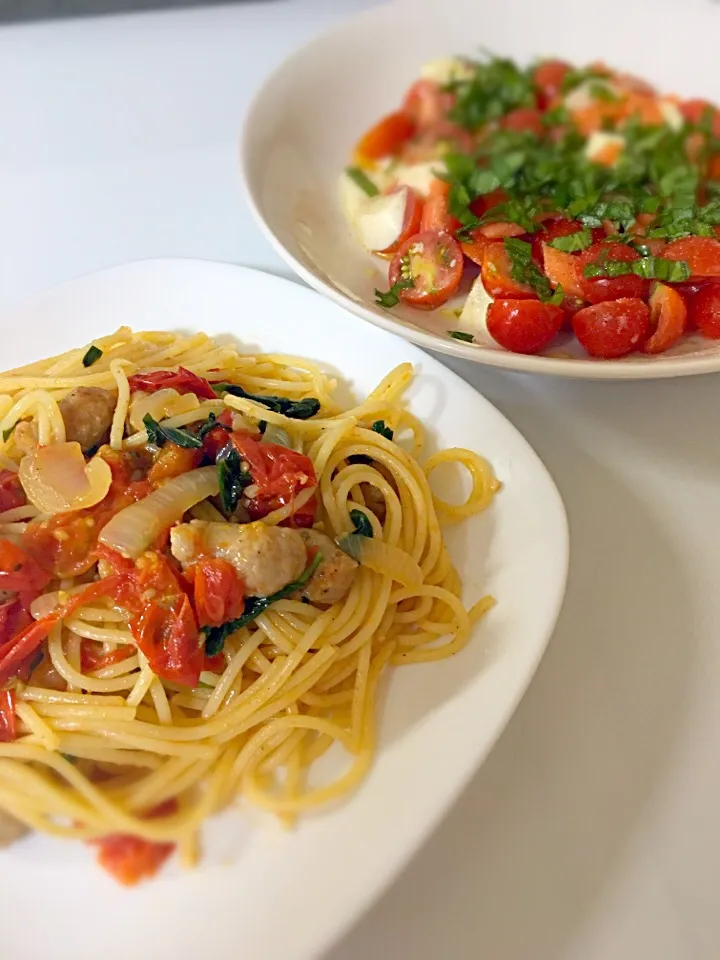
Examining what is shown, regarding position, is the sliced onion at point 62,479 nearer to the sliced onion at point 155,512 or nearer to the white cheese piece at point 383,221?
the sliced onion at point 155,512

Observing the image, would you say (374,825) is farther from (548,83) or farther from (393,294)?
(548,83)

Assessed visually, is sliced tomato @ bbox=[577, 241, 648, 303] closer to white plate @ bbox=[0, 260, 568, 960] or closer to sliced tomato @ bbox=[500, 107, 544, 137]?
white plate @ bbox=[0, 260, 568, 960]

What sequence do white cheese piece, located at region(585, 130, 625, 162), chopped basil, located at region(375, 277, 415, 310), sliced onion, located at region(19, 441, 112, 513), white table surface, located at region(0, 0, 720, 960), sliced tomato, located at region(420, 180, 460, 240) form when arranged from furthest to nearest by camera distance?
1. white cheese piece, located at region(585, 130, 625, 162)
2. sliced tomato, located at region(420, 180, 460, 240)
3. chopped basil, located at region(375, 277, 415, 310)
4. sliced onion, located at region(19, 441, 112, 513)
5. white table surface, located at region(0, 0, 720, 960)

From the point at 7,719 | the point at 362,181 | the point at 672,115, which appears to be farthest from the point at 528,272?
the point at 7,719

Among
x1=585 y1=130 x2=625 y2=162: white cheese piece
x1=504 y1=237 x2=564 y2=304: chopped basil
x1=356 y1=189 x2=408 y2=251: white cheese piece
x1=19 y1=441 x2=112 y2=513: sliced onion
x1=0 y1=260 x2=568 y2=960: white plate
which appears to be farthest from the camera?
x1=585 y1=130 x2=625 y2=162: white cheese piece

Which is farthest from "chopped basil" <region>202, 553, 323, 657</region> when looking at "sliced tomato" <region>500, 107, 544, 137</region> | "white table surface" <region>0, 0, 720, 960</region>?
"sliced tomato" <region>500, 107, 544, 137</region>

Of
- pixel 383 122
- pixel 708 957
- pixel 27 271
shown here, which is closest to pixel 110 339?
pixel 27 271

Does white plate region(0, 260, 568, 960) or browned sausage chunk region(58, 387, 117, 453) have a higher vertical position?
browned sausage chunk region(58, 387, 117, 453)

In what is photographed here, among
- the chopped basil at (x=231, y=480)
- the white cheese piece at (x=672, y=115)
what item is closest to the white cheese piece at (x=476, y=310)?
the chopped basil at (x=231, y=480)
